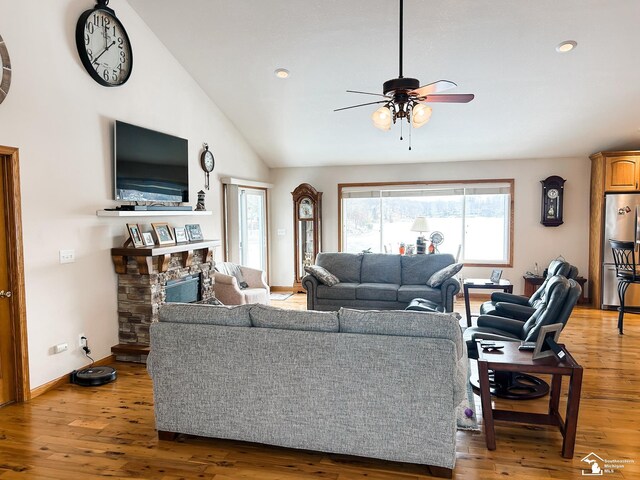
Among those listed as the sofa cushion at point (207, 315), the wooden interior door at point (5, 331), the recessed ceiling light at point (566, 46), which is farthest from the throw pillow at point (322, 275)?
the recessed ceiling light at point (566, 46)

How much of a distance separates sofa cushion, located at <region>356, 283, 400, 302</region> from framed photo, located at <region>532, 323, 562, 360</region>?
10.3 feet

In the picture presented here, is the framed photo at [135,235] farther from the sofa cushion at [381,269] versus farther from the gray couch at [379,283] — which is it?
the sofa cushion at [381,269]

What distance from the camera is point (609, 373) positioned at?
4.17m

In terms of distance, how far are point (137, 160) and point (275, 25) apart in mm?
2053

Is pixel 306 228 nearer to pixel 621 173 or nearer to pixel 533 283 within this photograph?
pixel 533 283

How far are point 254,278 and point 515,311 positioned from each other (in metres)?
3.73

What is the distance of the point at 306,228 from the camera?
8453 mm

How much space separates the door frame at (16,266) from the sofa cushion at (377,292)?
3.81m

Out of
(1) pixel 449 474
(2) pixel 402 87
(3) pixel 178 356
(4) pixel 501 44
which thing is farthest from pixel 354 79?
(1) pixel 449 474

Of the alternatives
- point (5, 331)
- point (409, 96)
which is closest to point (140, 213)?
point (5, 331)

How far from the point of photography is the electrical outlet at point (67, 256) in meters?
4.01

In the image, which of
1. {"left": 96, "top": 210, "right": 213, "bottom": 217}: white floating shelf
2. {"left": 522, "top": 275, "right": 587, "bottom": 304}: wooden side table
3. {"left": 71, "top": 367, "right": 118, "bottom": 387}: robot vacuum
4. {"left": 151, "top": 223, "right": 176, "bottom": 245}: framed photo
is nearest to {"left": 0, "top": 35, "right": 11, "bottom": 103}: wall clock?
{"left": 96, "top": 210, "right": 213, "bottom": 217}: white floating shelf

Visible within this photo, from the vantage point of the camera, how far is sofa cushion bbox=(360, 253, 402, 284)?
6543mm

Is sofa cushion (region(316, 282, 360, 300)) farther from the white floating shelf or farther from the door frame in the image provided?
the door frame
